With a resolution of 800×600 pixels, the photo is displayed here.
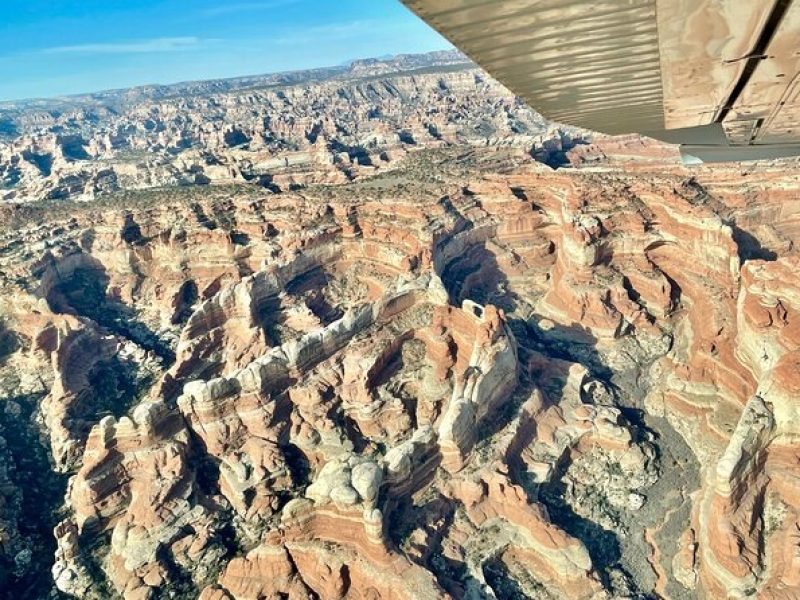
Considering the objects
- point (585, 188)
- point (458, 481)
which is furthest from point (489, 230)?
point (458, 481)

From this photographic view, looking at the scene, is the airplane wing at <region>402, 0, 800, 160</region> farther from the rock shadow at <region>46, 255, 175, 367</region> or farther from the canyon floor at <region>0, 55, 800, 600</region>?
the rock shadow at <region>46, 255, 175, 367</region>

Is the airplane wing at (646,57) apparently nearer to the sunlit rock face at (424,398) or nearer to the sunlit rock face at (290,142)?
the sunlit rock face at (424,398)

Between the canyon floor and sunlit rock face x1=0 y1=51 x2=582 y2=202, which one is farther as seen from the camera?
sunlit rock face x1=0 y1=51 x2=582 y2=202

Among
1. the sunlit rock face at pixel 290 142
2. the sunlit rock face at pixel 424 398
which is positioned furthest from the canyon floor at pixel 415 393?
the sunlit rock face at pixel 290 142

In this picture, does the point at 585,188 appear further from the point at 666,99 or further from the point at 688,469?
the point at 666,99

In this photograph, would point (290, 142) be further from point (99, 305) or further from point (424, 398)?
point (424, 398)

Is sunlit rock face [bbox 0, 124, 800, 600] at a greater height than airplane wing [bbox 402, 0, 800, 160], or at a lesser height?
lesser

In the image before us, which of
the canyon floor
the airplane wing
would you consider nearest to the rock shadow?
the canyon floor
